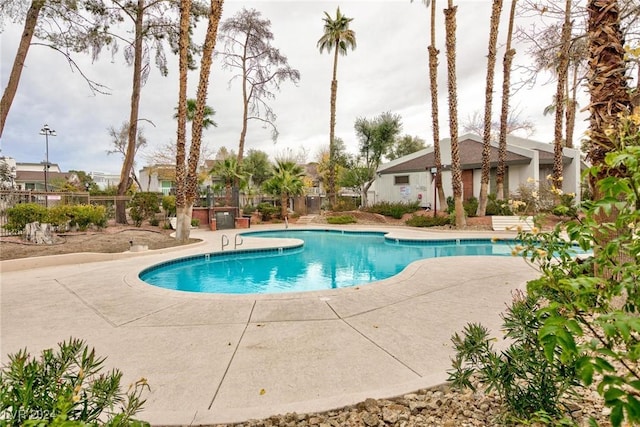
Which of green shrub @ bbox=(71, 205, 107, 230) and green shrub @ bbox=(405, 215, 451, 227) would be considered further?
green shrub @ bbox=(405, 215, 451, 227)

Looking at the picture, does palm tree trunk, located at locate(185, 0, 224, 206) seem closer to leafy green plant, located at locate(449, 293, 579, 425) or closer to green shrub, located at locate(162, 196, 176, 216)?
green shrub, located at locate(162, 196, 176, 216)

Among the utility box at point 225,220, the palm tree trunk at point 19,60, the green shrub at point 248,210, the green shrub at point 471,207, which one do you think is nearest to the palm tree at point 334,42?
the green shrub at point 248,210

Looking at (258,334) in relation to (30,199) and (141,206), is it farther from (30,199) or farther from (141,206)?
(141,206)

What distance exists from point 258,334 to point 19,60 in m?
12.2

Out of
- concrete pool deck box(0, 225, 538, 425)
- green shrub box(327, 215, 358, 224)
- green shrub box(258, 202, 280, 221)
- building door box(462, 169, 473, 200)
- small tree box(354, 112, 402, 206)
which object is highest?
small tree box(354, 112, 402, 206)

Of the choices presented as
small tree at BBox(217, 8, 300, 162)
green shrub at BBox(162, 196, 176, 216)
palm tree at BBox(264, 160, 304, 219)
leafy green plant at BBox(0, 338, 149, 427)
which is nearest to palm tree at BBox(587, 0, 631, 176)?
leafy green plant at BBox(0, 338, 149, 427)

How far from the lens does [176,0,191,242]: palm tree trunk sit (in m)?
11.2

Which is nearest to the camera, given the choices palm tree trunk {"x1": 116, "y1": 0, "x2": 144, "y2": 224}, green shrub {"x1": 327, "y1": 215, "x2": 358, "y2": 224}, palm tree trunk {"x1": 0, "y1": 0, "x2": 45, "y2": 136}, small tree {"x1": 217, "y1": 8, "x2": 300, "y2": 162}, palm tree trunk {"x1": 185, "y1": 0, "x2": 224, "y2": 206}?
palm tree trunk {"x1": 0, "y1": 0, "x2": 45, "y2": 136}

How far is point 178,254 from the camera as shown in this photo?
10.2 metres

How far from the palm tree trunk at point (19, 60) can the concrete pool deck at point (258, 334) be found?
21.5 feet

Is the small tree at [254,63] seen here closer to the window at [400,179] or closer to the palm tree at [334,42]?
the palm tree at [334,42]

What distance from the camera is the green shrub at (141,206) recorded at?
16.3 meters

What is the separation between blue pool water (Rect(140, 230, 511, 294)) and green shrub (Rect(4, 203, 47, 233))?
5.52 m

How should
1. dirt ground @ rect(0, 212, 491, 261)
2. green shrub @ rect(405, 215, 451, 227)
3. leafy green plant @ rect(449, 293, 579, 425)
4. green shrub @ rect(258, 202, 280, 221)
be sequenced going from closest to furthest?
leafy green plant @ rect(449, 293, 579, 425)
dirt ground @ rect(0, 212, 491, 261)
green shrub @ rect(405, 215, 451, 227)
green shrub @ rect(258, 202, 280, 221)
